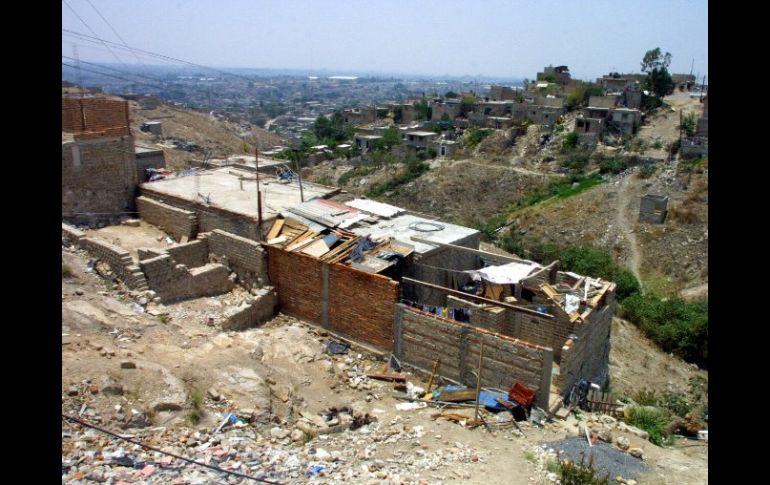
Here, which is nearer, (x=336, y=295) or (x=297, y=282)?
(x=336, y=295)

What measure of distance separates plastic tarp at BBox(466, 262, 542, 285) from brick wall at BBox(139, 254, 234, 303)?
5652 millimetres

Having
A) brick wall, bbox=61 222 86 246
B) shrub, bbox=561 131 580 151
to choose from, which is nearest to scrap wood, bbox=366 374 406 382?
brick wall, bbox=61 222 86 246

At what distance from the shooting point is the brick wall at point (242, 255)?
13.1 metres

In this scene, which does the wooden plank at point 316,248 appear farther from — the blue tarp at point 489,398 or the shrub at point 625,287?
the shrub at point 625,287

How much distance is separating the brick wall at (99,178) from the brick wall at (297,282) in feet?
18.7

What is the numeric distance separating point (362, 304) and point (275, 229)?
334cm

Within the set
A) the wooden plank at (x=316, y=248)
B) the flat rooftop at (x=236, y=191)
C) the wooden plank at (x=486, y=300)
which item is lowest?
the wooden plank at (x=486, y=300)

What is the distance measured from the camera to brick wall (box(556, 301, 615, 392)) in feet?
33.6

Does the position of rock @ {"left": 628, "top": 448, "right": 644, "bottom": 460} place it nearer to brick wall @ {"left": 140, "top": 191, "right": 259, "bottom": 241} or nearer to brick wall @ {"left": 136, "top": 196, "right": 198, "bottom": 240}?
brick wall @ {"left": 140, "top": 191, "right": 259, "bottom": 241}

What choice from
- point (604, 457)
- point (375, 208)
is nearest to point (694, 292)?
point (375, 208)

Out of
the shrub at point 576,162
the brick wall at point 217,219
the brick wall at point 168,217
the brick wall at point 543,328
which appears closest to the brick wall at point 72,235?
the brick wall at point 168,217

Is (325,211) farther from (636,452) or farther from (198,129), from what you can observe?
(198,129)

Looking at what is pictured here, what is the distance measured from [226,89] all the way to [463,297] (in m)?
141

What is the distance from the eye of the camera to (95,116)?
1561 centimetres
